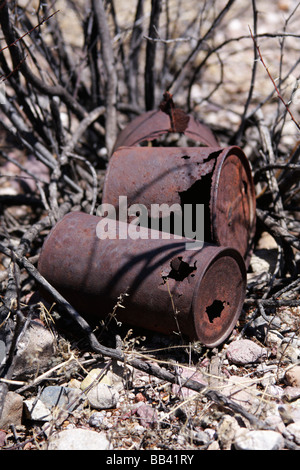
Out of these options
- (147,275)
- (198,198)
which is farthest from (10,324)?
(198,198)

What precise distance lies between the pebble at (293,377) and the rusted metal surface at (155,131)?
1.57 meters

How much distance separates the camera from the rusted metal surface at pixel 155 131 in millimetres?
2990

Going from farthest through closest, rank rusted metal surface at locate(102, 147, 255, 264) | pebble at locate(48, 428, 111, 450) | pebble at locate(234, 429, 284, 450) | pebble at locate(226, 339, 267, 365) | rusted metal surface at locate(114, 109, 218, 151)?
rusted metal surface at locate(114, 109, 218, 151)
rusted metal surface at locate(102, 147, 255, 264)
pebble at locate(226, 339, 267, 365)
pebble at locate(48, 428, 111, 450)
pebble at locate(234, 429, 284, 450)

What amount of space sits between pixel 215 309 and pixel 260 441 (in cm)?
74

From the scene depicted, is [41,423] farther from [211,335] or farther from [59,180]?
[59,180]

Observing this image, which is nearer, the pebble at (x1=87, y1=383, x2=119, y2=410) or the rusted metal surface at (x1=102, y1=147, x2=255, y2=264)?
the pebble at (x1=87, y1=383, x2=119, y2=410)

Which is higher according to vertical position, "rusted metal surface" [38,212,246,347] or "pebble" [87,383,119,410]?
"rusted metal surface" [38,212,246,347]

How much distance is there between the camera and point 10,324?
214 centimetres

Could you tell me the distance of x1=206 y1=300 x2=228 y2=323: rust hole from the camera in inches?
90.1

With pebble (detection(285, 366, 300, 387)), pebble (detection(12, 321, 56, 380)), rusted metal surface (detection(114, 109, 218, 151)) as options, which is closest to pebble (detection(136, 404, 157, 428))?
pebble (detection(12, 321, 56, 380))

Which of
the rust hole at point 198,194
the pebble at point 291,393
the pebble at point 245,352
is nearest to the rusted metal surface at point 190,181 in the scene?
the rust hole at point 198,194

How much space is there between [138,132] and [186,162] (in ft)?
2.30

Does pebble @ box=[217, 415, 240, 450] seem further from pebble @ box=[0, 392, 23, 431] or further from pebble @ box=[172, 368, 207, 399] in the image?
pebble @ box=[0, 392, 23, 431]

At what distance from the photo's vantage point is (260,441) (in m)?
1.70
